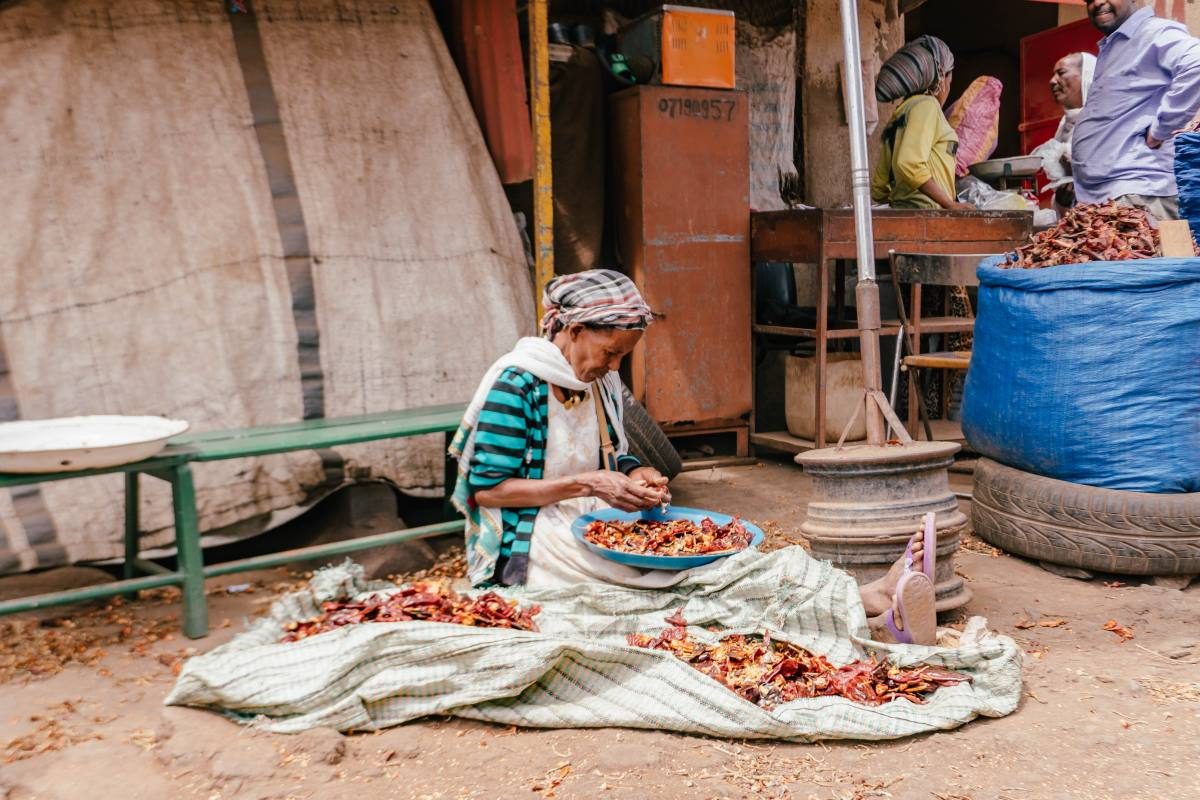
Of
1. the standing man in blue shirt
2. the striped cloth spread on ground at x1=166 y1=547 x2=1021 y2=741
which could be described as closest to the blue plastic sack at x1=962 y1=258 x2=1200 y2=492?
the striped cloth spread on ground at x1=166 y1=547 x2=1021 y2=741

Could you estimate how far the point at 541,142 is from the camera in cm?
508

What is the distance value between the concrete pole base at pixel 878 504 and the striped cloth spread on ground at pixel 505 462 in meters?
0.94

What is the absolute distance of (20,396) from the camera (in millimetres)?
4211

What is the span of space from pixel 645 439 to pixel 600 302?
1.95m

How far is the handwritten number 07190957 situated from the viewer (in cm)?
605

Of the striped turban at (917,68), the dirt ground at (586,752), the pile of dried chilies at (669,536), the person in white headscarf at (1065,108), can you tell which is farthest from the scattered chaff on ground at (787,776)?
the striped turban at (917,68)

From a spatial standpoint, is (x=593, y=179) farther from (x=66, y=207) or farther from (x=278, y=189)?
(x=66, y=207)

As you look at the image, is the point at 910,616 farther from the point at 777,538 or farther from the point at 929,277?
the point at 929,277

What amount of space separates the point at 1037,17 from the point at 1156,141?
7374mm

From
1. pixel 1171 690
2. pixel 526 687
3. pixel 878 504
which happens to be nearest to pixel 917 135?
pixel 878 504

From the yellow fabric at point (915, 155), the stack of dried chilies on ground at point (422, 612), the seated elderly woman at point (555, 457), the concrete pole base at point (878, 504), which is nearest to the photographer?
the stack of dried chilies on ground at point (422, 612)

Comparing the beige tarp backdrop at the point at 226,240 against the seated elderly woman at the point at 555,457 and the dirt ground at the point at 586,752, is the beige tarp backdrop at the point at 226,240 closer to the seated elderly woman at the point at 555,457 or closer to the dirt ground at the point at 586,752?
the dirt ground at the point at 586,752

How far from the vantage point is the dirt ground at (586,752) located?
2.56 meters

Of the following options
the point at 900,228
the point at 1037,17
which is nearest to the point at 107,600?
the point at 900,228
